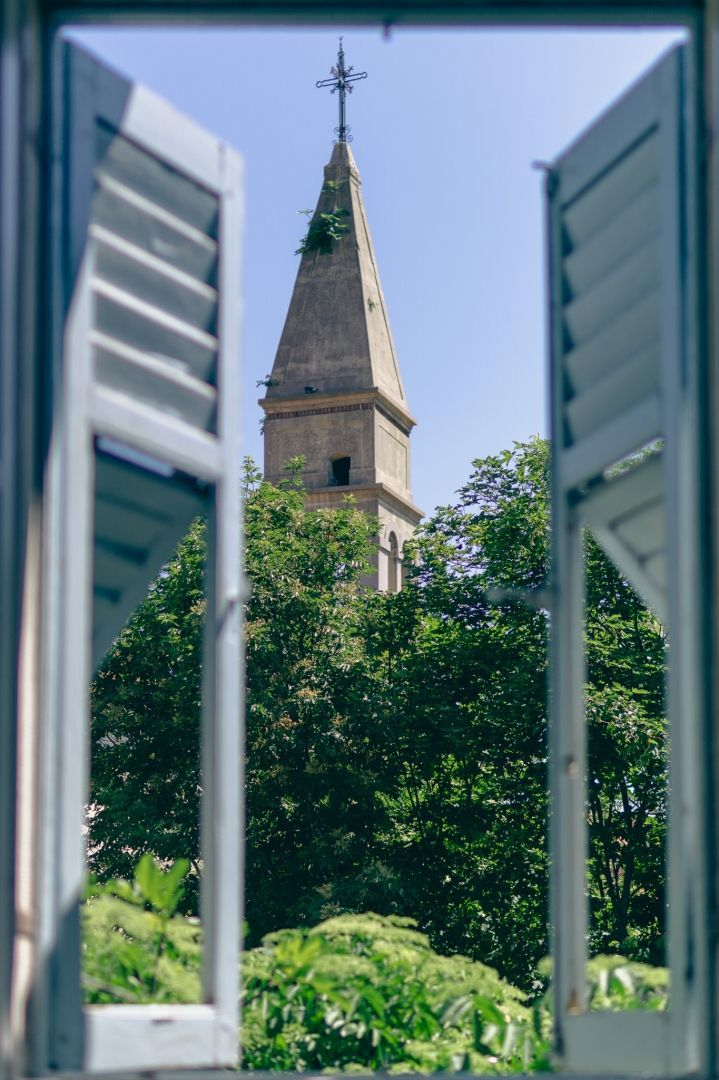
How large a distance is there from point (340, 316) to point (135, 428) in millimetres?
40374

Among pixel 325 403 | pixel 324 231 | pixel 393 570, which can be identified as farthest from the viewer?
pixel 393 570

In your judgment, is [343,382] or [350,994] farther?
[343,382]

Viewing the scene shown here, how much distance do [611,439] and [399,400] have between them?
141 feet

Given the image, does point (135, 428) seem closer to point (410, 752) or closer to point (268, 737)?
point (268, 737)

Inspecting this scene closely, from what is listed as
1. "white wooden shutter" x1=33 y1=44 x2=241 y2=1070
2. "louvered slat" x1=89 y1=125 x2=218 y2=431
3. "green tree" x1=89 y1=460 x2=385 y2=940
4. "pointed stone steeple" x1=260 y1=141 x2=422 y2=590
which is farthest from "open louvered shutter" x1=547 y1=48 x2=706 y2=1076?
"pointed stone steeple" x1=260 y1=141 x2=422 y2=590

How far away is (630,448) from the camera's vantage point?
282 centimetres

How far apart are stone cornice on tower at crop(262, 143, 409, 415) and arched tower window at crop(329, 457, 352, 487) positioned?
2487mm

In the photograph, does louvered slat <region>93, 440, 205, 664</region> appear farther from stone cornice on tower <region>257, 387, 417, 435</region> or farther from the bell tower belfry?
stone cornice on tower <region>257, 387, 417, 435</region>

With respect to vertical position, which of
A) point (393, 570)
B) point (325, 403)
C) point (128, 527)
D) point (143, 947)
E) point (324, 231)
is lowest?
point (143, 947)

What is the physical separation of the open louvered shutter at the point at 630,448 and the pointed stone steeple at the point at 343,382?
124 ft

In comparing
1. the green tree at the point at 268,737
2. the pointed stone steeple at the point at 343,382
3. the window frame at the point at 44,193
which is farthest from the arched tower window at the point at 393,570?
the window frame at the point at 44,193

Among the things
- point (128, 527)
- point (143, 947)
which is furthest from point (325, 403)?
point (128, 527)

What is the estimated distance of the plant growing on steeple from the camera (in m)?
39.4

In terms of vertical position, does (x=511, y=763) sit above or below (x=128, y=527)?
below
